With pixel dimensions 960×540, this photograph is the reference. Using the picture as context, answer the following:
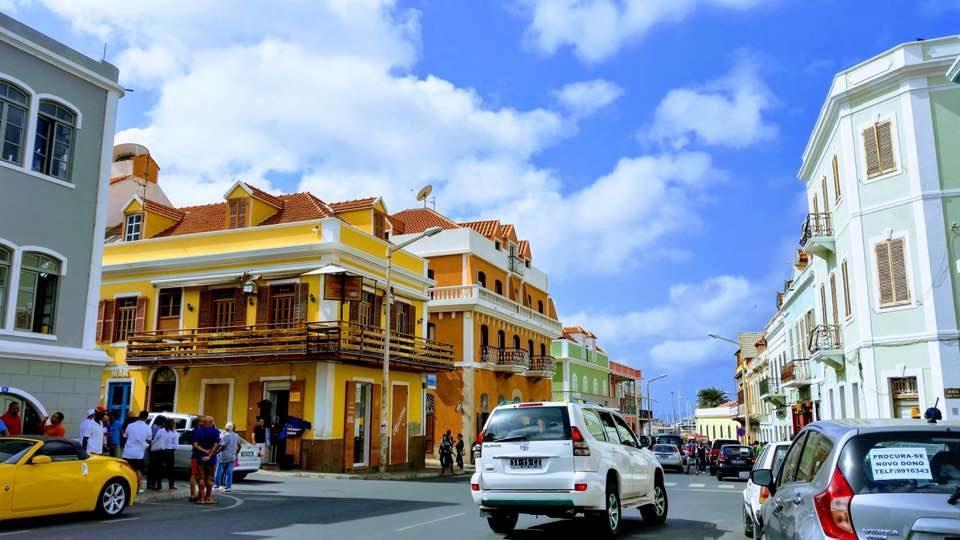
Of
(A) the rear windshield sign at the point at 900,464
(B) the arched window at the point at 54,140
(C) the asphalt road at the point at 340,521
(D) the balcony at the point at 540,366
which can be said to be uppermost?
(B) the arched window at the point at 54,140

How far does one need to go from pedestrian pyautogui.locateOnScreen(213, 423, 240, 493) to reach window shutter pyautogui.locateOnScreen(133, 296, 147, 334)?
46.2 feet

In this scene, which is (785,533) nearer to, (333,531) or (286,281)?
(333,531)

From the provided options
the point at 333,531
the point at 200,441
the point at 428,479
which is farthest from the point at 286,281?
the point at 333,531

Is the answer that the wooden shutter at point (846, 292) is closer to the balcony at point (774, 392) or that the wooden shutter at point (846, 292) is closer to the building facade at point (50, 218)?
the balcony at point (774, 392)

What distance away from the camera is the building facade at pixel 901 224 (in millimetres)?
22203

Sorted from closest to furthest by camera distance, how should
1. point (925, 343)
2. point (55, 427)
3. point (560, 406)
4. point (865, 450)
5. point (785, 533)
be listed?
point (865, 450)
point (785, 533)
point (560, 406)
point (55, 427)
point (925, 343)

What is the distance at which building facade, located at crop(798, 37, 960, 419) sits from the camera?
874 inches

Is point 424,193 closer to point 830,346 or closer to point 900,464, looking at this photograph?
point 830,346

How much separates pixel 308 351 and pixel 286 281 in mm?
3830

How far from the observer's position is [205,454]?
53.0ft

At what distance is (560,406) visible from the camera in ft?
37.0

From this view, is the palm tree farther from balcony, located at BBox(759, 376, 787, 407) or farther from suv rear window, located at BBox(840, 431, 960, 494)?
suv rear window, located at BBox(840, 431, 960, 494)

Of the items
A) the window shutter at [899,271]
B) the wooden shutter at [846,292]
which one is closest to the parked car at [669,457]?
the wooden shutter at [846,292]

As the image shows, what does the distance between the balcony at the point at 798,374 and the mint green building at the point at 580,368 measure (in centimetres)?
1867
